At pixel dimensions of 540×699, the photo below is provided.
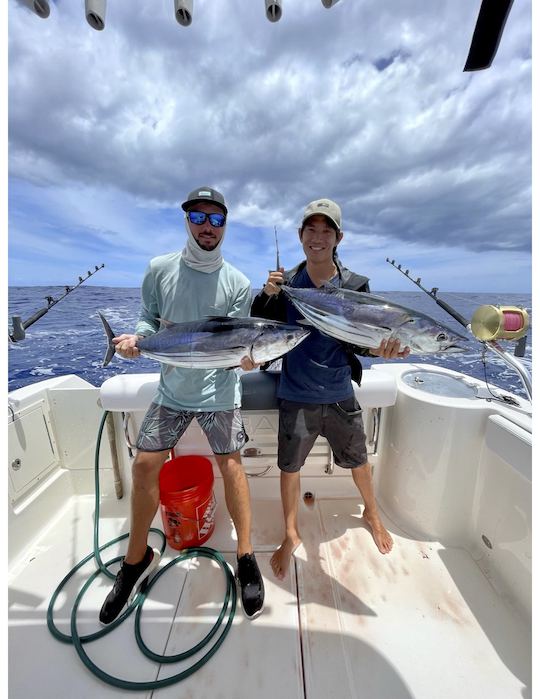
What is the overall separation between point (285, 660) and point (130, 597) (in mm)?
1040

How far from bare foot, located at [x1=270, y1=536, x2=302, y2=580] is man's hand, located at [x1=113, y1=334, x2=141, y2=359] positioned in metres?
1.72

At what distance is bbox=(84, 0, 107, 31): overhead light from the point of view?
1457 millimetres

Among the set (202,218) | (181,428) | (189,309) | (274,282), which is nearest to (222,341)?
(189,309)

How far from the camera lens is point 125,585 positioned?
1940mm

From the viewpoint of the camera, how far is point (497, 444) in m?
2.05

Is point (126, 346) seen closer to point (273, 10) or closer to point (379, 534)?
point (273, 10)

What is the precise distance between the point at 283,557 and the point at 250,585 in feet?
1.02

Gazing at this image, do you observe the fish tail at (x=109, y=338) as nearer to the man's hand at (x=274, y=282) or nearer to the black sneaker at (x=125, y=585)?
the man's hand at (x=274, y=282)

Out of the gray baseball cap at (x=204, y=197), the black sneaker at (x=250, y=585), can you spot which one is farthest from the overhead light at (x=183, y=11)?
the black sneaker at (x=250, y=585)

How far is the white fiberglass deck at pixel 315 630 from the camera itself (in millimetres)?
1559

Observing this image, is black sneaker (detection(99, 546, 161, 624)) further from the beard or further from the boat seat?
the beard

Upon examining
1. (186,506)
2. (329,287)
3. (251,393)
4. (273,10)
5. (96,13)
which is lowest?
(186,506)
